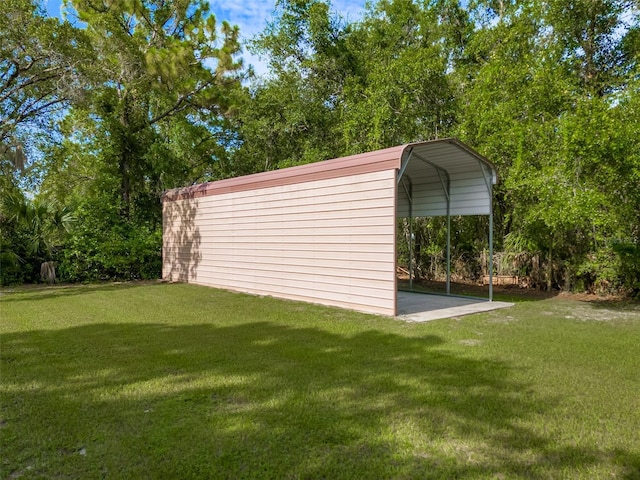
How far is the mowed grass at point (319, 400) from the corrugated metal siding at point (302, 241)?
1.19 metres

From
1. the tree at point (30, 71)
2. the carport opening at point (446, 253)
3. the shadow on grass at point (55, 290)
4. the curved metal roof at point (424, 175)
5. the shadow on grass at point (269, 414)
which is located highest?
the tree at point (30, 71)

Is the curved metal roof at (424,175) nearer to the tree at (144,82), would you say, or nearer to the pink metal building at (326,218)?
the pink metal building at (326,218)

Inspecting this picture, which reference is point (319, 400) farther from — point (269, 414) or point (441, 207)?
point (441, 207)

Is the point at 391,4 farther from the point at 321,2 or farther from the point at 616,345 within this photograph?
the point at 616,345

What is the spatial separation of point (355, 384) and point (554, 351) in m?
2.35

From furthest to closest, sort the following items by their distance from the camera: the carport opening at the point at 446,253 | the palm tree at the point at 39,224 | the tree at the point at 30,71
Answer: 1. the carport opening at the point at 446,253
2. the palm tree at the point at 39,224
3. the tree at the point at 30,71

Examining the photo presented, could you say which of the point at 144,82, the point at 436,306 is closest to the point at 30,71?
the point at 144,82

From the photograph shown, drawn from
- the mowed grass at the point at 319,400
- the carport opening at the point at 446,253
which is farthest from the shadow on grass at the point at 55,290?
the carport opening at the point at 446,253

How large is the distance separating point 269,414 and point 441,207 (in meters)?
7.11

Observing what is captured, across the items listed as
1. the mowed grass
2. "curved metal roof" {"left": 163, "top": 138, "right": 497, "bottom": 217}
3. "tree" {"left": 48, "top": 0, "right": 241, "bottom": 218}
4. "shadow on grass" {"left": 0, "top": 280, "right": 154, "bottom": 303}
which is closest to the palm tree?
"shadow on grass" {"left": 0, "top": 280, "right": 154, "bottom": 303}

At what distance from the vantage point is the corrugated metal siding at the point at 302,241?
21.4ft

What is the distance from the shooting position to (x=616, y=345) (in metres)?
4.74

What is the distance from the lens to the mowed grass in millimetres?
2273

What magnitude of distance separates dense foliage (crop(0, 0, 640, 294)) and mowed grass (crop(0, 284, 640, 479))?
9.26 feet
